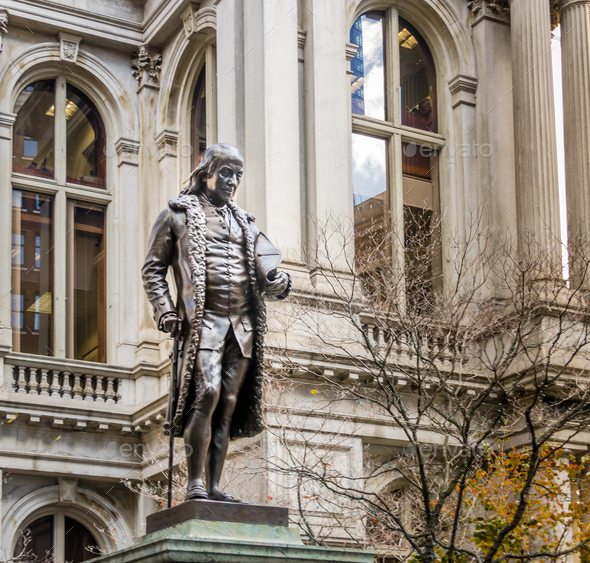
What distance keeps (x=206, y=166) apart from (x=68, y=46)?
19071 mm

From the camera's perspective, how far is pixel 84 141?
1098 inches

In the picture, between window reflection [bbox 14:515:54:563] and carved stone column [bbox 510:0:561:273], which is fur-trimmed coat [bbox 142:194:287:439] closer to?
carved stone column [bbox 510:0:561:273]

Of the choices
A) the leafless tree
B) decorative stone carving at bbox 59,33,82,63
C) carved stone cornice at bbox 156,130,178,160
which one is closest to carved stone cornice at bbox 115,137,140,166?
carved stone cornice at bbox 156,130,178,160

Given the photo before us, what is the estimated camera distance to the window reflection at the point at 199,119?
2693 cm

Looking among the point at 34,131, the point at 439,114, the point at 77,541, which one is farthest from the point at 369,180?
Result: the point at 77,541

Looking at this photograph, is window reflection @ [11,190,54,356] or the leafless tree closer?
the leafless tree

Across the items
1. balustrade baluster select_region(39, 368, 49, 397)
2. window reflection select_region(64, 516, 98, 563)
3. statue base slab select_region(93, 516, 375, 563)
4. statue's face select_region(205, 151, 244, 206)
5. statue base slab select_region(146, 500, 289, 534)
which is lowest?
statue base slab select_region(93, 516, 375, 563)

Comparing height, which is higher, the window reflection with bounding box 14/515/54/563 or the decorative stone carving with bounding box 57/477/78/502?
the decorative stone carving with bounding box 57/477/78/502

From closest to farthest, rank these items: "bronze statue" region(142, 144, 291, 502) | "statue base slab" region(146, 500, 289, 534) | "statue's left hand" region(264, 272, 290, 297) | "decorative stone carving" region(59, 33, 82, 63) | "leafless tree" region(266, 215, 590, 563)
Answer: "statue base slab" region(146, 500, 289, 534)
"bronze statue" region(142, 144, 291, 502)
"statue's left hand" region(264, 272, 290, 297)
"leafless tree" region(266, 215, 590, 563)
"decorative stone carving" region(59, 33, 82, 63)

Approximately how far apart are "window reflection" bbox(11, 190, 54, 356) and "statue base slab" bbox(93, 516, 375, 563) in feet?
58.0

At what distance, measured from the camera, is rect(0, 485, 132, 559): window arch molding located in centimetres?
2372

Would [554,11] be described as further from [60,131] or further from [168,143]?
[60,131]

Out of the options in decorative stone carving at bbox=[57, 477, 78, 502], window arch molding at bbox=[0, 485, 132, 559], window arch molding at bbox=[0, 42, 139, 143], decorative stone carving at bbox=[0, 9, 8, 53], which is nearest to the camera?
window arch molding at bbox=[0, 485, 132, 559]

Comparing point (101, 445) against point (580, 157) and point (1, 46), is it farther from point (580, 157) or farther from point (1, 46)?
point (580, 157)
